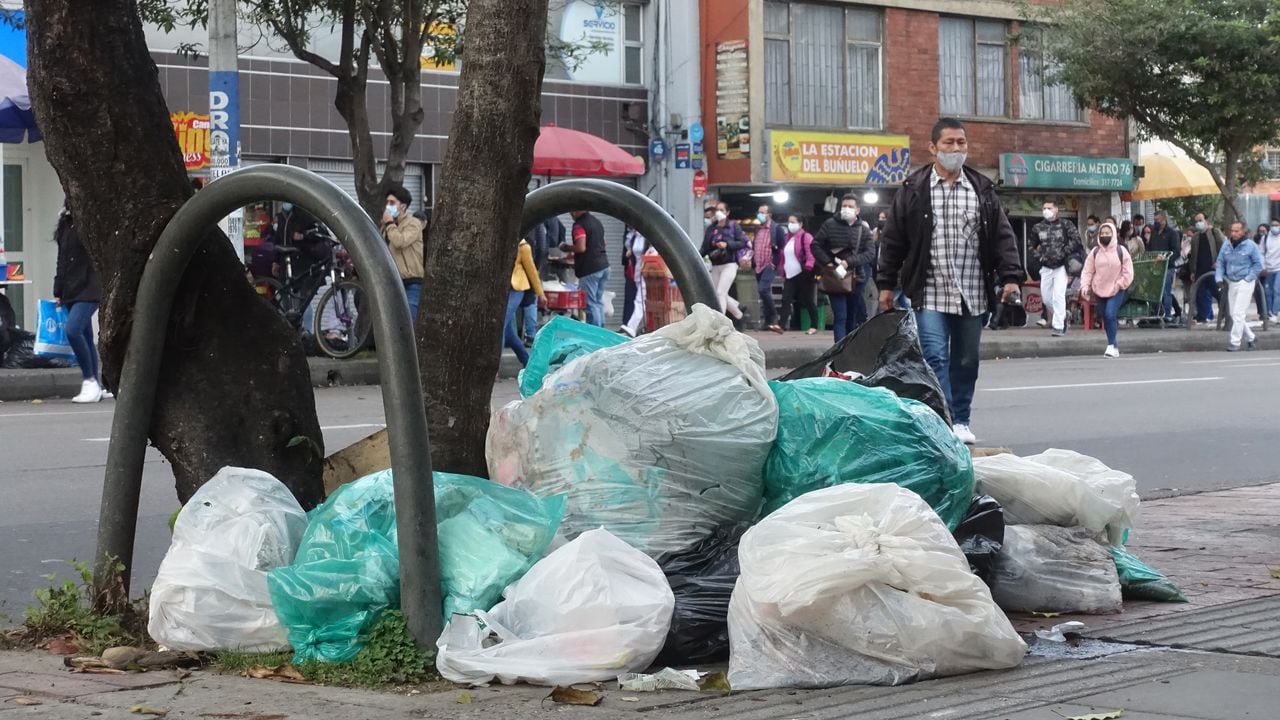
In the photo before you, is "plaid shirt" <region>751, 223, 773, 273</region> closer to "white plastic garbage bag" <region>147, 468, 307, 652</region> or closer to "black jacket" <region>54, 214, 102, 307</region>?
"black jacket" <region>54, 214, 102, 307</region>

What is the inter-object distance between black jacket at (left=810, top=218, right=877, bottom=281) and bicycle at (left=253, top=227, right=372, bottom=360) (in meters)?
6.03

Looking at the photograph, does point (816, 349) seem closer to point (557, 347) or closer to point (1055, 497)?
point (1055, 497)

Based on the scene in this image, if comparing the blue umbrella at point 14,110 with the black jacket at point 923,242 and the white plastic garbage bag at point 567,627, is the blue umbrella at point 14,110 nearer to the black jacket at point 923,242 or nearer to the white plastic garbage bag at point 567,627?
the black jacket at point 923,242

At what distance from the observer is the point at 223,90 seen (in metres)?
14.7

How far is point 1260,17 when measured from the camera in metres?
27.8

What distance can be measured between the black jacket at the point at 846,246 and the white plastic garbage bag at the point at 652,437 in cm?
1501

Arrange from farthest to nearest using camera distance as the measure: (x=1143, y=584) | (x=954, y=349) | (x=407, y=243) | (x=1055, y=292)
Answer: (x=1055, y=292), (x=407, y=243), (x=954, y=349), (x=1143, y=584)

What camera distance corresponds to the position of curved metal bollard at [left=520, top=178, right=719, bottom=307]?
17.5 feet

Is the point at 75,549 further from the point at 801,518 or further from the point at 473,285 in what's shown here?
the point at 801,518

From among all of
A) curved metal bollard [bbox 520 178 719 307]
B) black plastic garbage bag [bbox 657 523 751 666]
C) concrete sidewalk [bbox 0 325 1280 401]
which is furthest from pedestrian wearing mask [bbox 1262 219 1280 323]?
black plastic garbage bag [bbox 657 523 751 666]

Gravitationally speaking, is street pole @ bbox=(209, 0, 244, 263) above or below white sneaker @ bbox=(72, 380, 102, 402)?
above

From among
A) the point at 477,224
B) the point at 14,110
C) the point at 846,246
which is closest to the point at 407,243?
the point at 14,110

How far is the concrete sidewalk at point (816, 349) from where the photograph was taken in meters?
14.6

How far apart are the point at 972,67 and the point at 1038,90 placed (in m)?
1.81
